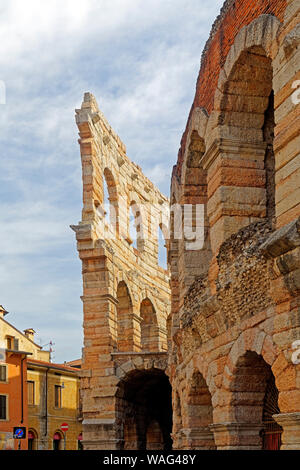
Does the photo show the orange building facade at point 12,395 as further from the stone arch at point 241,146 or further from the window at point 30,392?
the stone arch at point 241,146

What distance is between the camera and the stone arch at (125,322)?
20234 mm

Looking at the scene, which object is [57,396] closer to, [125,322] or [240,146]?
[125,322]

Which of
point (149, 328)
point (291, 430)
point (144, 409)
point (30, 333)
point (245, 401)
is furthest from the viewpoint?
point (30, 333)

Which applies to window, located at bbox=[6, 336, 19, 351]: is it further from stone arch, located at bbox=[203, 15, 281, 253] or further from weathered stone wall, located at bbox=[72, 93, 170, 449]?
stone arch, located at bbox=[203, 15, 281, 253]

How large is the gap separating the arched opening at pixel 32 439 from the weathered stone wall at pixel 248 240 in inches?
914

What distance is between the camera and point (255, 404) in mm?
8453

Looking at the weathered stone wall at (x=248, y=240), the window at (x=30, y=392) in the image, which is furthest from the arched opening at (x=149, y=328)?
the window at (x=30, y=392)

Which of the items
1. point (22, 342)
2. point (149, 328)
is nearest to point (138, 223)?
point (149, 328)

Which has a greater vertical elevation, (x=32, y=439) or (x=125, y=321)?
(x=125, y=321)

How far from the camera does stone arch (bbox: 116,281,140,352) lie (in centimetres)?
2023

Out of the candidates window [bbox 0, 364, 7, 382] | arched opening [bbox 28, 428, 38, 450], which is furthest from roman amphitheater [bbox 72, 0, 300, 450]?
arched opening [bbox 28, 428, 38, 450]

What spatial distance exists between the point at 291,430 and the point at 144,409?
15641 mm

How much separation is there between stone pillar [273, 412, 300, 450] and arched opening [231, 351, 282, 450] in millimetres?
1726
